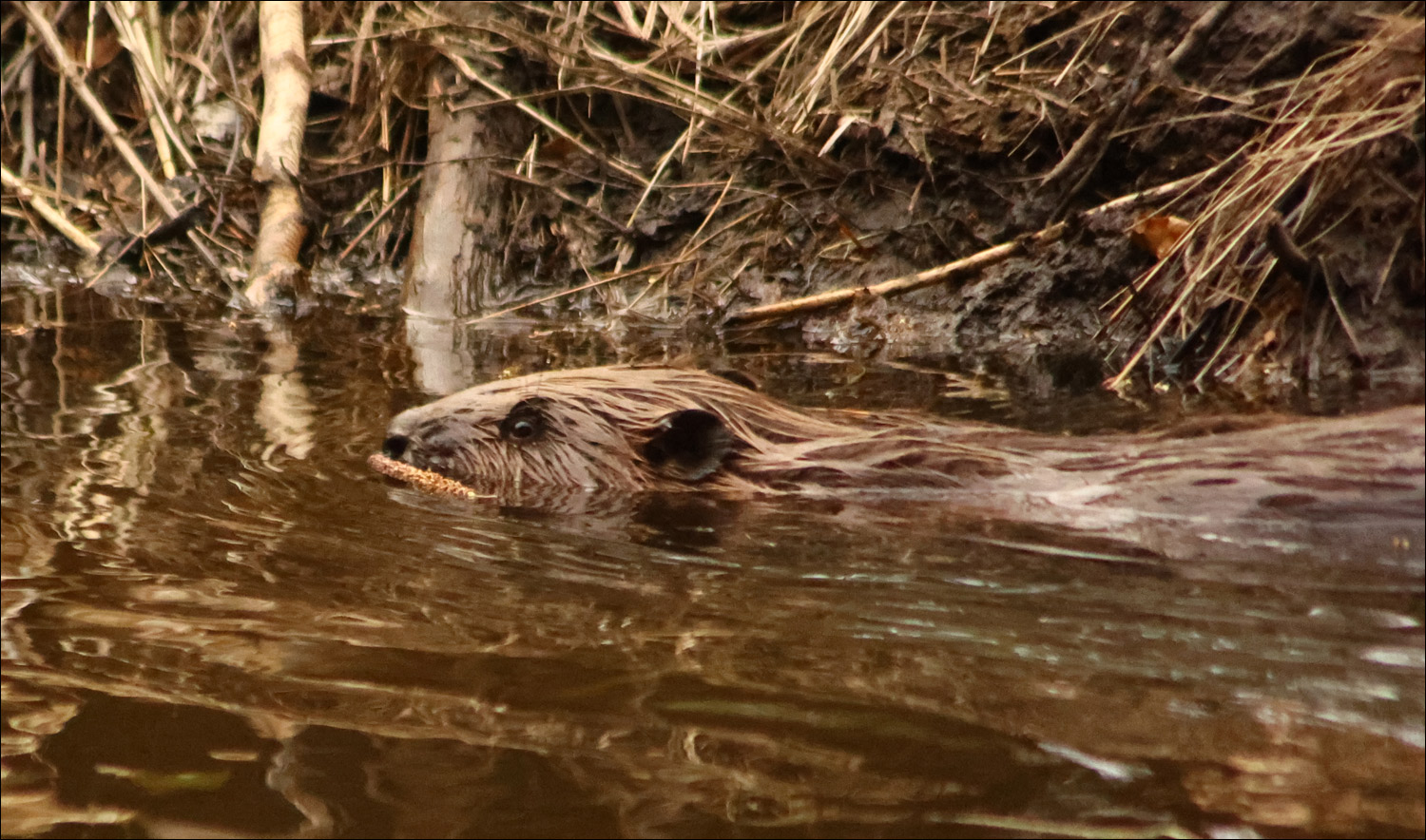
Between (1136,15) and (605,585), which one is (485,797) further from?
(1136,15)

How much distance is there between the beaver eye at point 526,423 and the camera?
3807 mm

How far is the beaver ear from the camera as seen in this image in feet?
11.9

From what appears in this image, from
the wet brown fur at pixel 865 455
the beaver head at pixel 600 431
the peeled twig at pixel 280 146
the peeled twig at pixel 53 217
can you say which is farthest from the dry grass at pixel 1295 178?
the peeled twig at pixel 53 217

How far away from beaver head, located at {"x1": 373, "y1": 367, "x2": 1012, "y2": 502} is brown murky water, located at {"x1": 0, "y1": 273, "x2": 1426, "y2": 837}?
0.69 feet

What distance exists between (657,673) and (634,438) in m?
1.63

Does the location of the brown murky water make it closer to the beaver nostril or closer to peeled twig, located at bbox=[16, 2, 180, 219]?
the beaver nostril

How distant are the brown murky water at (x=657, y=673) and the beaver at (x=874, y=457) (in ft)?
0.52

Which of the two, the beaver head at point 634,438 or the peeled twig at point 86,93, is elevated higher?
the peeled twig at point 86,93

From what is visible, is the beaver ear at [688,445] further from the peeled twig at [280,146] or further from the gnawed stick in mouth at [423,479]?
the peeled twig at [280,146]

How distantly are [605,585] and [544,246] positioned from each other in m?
4.09

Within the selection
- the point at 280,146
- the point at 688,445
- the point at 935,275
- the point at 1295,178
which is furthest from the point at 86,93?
the point at 1295,178

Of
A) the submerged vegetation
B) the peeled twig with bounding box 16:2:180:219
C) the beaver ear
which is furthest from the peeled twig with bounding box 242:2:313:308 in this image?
the beaver ear

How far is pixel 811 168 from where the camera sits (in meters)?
5.96

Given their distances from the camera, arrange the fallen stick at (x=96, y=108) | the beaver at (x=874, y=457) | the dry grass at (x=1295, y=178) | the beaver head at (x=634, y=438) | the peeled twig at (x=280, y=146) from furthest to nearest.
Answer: the fallen stick at (x=96, y=108), the peeled twig at (x=280, y=146), the dry grass at (x=1295, y=178), the beaver head at (x=634, y=438), the beaver at (x=874, y=457)
